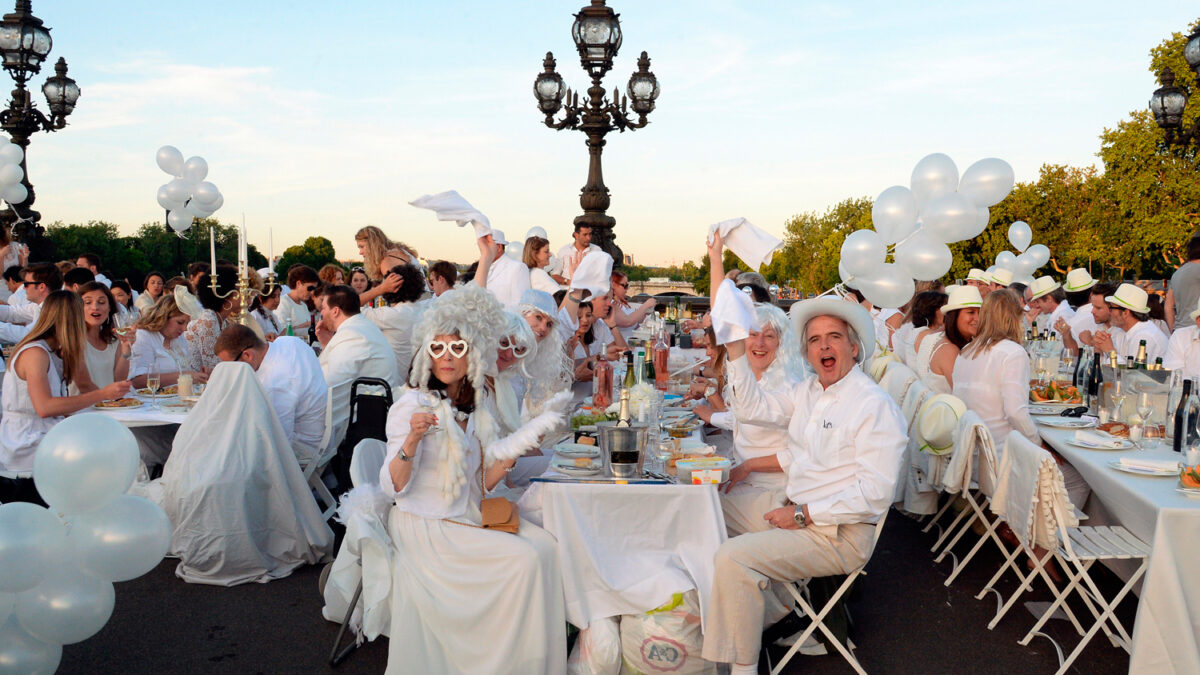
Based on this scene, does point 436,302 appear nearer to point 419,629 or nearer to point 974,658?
point 419,629

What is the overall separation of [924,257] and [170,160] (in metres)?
7.82

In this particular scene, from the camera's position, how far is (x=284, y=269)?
20391 mm

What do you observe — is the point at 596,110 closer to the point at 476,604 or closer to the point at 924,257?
the point at 924,257

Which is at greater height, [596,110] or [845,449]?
[596,110]

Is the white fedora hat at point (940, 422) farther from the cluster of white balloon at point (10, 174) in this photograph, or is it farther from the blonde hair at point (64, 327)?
the cluster of white balloon at point (10, 174)

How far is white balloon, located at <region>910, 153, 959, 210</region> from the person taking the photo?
604cm

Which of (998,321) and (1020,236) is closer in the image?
(998,321)

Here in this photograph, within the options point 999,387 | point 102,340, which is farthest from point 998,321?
point 102,340

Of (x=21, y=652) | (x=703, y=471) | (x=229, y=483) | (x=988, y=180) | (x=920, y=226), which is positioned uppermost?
(x=988, y=180)

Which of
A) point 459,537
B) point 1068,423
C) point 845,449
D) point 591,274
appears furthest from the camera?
point 591,274

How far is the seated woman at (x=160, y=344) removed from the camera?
6.49m

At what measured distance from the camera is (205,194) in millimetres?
9391

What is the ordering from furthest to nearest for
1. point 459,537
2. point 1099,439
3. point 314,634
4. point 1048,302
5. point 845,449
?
point 1048,302 < point 1099,439 < point 314,634 < point 845,449 < point 459,537

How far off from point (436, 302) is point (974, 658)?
9.54 ft
